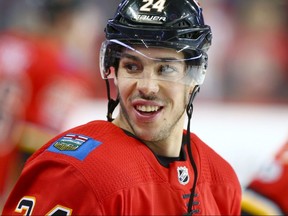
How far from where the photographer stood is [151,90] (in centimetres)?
249

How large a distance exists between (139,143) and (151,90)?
167 millimetres

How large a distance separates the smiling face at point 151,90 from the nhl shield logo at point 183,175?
11cm

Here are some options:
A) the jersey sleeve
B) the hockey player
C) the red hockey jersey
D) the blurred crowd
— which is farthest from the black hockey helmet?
the blurred crowd

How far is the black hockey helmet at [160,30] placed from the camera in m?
2.52

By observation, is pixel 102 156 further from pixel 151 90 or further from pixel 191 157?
pixel 191 157

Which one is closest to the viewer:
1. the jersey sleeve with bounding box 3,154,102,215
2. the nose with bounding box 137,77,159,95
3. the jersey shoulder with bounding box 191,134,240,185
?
the jersey sleeve with bounding box 3,154,102,215

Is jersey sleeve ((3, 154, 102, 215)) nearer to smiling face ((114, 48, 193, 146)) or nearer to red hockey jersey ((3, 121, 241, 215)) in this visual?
red hockey jersey ((3, 121, 241, 215))

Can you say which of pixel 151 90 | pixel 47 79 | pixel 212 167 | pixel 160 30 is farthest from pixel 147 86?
pixel 47 79

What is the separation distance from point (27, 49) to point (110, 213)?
2.23 m

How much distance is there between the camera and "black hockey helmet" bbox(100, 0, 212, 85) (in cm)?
252

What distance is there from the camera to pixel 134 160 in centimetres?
246

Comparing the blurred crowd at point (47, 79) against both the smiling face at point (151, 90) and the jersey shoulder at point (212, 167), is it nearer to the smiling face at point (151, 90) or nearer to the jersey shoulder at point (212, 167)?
the jersey shoulder at point (212, 167)

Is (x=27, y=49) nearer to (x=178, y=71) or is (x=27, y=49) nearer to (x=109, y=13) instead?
(x=178, y=71)

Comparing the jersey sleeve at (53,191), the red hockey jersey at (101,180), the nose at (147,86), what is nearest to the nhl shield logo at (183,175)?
the red hockey jersey at (101,180)
